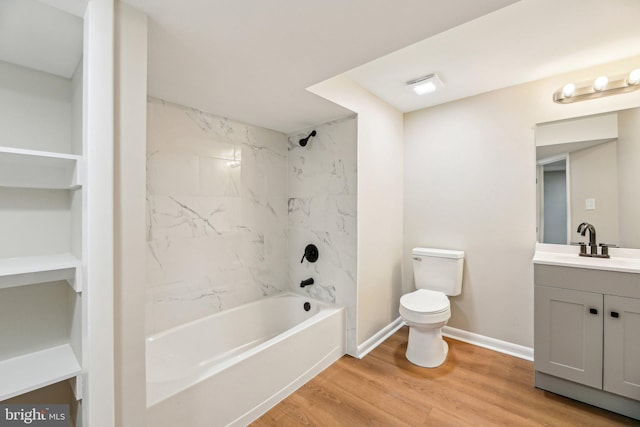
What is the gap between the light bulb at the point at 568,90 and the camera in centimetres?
208

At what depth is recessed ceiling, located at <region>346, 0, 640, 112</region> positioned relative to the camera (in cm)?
153

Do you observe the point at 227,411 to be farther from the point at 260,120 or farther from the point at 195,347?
the point at 260,120

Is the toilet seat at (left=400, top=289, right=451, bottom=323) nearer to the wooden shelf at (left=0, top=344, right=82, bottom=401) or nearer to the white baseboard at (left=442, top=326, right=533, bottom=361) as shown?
the white baseboard at (left=442, top=326, right=533, bottom=361)

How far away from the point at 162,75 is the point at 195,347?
1.92m

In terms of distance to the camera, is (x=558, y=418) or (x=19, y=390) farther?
(x=558, y=418)

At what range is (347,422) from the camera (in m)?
1.65

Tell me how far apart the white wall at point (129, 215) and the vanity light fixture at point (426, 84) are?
6.41ft

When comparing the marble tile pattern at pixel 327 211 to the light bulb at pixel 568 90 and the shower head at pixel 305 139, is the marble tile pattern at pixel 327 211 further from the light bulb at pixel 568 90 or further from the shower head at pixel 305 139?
the light bulb at pixel 568 90

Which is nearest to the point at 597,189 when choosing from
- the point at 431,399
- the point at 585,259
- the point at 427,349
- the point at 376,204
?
the point at 585,259

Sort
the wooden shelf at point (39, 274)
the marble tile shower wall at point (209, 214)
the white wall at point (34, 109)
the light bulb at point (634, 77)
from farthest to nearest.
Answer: the marble tile shower wall at point (209, 214) → the light bulb at point (634, 77) → the white wall at point (34, 109) → the wooden shelf at point (39, 274)

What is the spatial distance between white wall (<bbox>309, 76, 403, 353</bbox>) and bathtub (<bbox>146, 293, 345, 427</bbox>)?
0.39 metres

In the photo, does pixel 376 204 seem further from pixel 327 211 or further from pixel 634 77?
pixel 634 77

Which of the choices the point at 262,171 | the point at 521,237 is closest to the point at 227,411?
the point at 262,171

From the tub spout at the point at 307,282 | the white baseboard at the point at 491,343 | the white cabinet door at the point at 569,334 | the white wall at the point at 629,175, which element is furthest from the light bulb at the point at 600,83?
the tub spout at the point at 307,282
